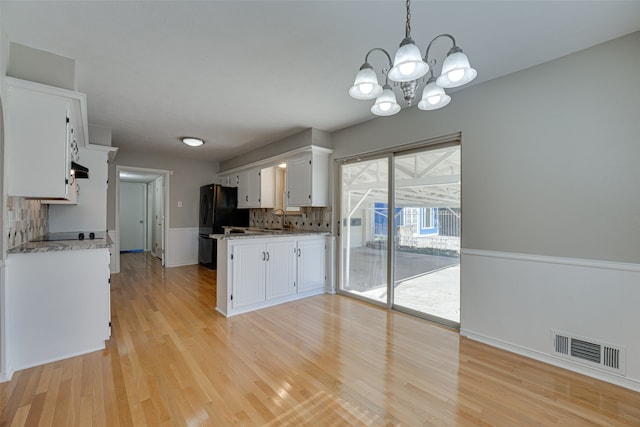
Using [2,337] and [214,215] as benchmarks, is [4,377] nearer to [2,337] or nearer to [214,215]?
[2,337]

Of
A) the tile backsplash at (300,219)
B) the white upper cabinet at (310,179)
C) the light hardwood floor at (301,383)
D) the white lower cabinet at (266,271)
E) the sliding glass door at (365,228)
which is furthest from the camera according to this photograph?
the tile backsplash at (300,219)

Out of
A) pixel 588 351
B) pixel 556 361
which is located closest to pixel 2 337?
pixel 556 361

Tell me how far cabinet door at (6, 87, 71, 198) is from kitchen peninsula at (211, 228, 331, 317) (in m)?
1.49

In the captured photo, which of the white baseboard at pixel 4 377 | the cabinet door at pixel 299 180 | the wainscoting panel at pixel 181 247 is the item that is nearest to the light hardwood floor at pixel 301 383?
the white baseboard at pixel 4 377

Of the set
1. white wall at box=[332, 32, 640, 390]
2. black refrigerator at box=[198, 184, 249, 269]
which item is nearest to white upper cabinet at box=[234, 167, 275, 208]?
black refrigerator at box=[198, 184, 249, 269]

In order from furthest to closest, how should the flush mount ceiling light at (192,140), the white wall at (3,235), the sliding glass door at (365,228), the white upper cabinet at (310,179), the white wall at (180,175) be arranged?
the white wall at (180,175) < the flush mount ceiling light at (192,140) < the white upper cabinet at (310,179) < the sliding glass door at (365,228) < the white wall at (3,235)

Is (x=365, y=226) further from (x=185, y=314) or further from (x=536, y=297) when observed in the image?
(x=185, y=314)

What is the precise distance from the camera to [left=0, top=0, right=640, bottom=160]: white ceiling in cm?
171

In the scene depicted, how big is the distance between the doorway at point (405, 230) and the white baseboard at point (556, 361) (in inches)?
11.9

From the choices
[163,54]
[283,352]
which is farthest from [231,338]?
[163,54]

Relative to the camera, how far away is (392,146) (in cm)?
342

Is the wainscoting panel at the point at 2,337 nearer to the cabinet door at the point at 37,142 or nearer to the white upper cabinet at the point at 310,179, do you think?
the cabinet door at the point at 37,142

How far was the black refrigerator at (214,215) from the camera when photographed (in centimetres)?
586

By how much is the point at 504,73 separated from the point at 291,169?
2946 mm
